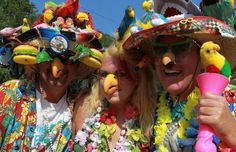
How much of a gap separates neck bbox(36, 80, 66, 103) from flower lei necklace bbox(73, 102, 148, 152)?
0.35m

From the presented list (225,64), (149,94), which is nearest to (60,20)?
(149,94)

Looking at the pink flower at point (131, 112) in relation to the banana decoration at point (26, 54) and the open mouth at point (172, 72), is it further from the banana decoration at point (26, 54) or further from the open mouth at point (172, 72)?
the banana decoration at point (26, 54)

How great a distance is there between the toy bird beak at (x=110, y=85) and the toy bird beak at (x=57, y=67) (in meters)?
0.40

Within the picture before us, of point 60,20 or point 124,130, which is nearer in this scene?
point 124,130

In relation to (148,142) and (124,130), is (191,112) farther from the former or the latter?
(124,130)

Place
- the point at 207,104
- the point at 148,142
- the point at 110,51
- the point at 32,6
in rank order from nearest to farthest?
the point at 207,104, the point at 148,142, the point at 110,51, the point at 32,6

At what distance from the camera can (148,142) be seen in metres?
2.76

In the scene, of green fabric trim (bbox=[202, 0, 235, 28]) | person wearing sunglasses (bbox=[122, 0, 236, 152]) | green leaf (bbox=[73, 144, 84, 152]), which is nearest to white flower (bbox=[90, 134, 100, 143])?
green leaf (bbox=[73, 144, 84, 152])

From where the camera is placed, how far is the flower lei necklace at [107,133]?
9.28 ft

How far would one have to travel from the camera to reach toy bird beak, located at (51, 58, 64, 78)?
304 centimetres

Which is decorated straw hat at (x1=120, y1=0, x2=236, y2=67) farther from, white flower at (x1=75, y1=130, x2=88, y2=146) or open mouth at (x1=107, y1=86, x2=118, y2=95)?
white flower at (x1=75, y1=130, x2=88, y2=146)

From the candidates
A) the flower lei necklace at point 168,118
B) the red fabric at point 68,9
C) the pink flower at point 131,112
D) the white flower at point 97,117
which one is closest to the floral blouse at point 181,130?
the flower lei necklace at point 168,118

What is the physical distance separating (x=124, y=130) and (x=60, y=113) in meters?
0.62

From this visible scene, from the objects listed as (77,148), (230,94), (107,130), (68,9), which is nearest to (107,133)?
(107,130)
